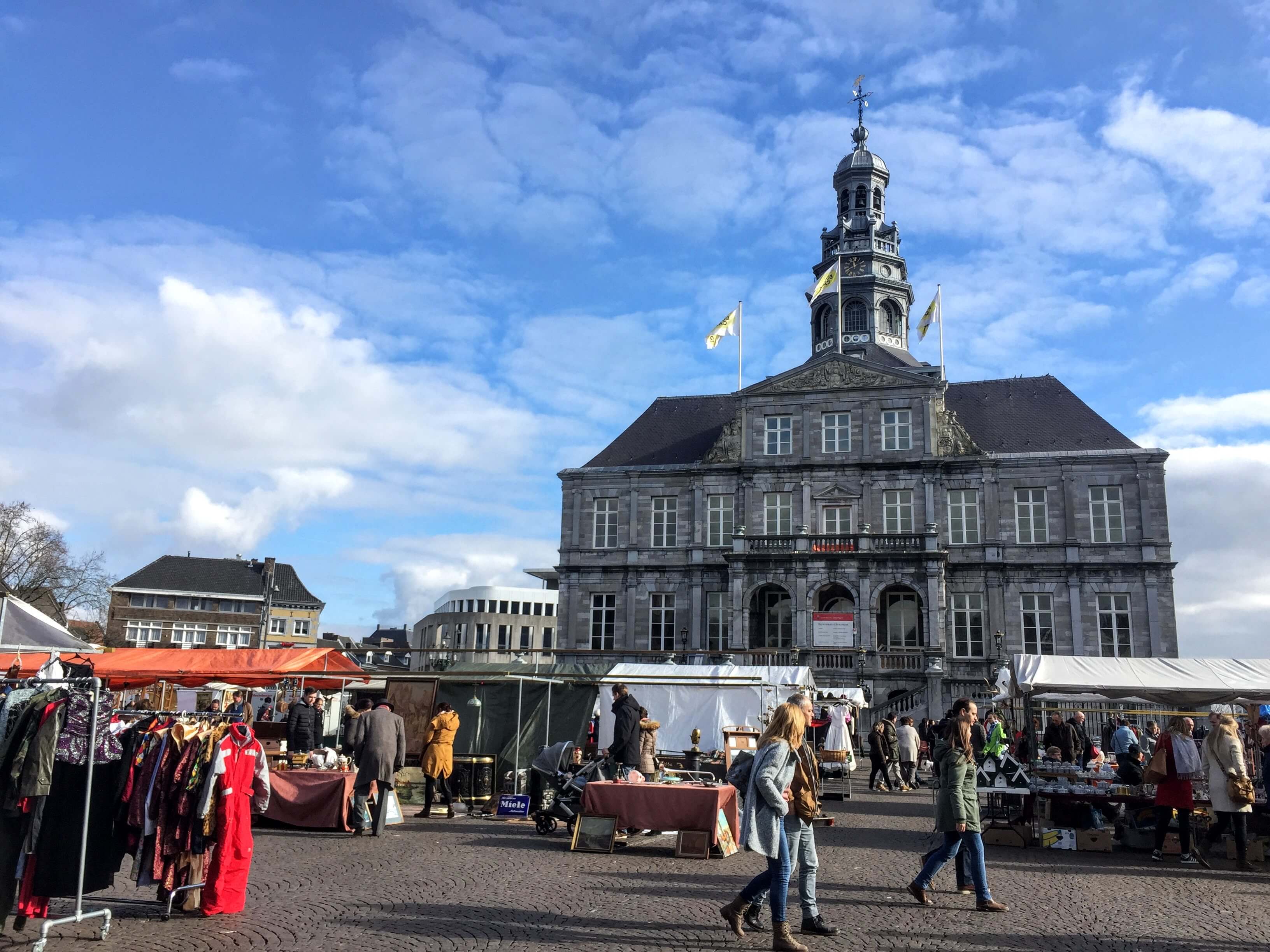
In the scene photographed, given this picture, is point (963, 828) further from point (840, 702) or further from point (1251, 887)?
point (840, 702)

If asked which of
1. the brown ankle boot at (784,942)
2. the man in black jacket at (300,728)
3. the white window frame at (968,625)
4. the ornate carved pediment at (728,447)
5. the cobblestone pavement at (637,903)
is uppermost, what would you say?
the ornate carved pediment at (728,447)

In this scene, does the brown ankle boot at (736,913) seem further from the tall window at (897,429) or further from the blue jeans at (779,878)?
the tall window at (897,429)

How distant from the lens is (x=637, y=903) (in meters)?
9.54

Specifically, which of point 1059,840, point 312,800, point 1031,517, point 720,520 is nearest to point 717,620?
point 720,520

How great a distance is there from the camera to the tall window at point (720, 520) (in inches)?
1684

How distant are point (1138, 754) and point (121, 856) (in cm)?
1587

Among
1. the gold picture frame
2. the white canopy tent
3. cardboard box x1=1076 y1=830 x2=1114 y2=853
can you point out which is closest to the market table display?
the gold picture frame

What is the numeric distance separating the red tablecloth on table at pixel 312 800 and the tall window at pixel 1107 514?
32.7m

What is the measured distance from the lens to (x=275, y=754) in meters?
17.8

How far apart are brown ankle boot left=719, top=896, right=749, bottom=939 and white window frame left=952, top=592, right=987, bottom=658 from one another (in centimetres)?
3257

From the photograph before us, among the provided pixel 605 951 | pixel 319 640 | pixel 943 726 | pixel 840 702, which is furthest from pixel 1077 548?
pixel 319 640

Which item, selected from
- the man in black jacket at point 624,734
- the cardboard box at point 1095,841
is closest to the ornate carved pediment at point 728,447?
the man in black jacket at point 624,734

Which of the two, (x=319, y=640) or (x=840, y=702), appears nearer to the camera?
(x=840, y=702)

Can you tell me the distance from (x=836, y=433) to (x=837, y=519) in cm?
351
